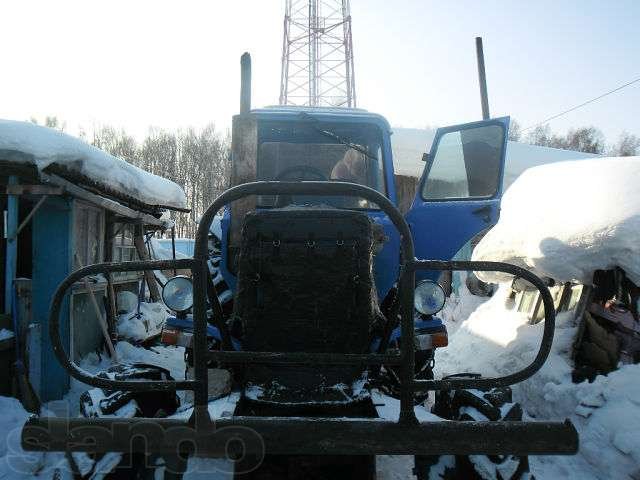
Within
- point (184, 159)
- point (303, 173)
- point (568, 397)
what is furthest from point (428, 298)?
point (184, 159)

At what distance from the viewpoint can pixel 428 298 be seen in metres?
3.40

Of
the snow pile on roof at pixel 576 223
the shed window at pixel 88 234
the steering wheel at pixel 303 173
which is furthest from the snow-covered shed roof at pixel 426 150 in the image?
the steering wheel at pixel 303 173

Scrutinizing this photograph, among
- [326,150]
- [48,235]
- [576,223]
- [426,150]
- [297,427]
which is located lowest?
[297,427]

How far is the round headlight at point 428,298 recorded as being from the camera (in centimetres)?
338

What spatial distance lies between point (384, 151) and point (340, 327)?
2162 mm

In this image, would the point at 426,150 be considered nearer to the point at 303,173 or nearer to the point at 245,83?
the point at 303,173

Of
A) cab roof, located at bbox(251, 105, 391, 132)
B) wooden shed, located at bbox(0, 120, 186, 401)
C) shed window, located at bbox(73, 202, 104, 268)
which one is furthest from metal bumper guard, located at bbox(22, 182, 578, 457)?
shed window, located at bbox(73, 202, 104, 268)

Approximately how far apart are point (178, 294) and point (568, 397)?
3.63 meters

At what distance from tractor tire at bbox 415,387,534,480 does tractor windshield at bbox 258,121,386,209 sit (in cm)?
196

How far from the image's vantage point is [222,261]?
12.4 ft

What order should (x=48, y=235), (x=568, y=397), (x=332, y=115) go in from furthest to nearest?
(x=48, y=235), (x=568, y=397), (x=332, y=115)

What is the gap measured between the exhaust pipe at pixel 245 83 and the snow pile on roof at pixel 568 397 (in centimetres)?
348

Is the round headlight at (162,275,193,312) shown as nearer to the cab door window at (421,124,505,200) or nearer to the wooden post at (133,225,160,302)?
the cab door window at (421,124,505,200)

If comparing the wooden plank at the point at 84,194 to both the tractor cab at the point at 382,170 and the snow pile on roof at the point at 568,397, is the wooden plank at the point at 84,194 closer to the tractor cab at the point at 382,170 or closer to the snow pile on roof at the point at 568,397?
the tractor cab at the point at 382,170
